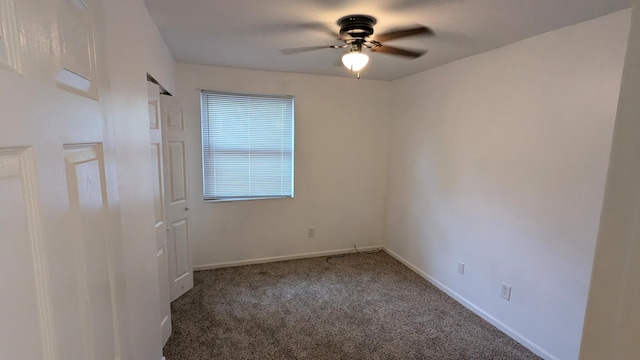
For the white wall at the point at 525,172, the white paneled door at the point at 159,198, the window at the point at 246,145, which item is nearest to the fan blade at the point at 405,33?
the white wall at the point at 525,172

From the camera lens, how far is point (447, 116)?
309 centimetres

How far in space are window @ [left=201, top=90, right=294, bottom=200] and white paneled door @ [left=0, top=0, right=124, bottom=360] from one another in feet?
8.94

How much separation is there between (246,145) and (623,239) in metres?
3.48

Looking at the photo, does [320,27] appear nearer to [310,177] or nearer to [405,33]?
[405,33]

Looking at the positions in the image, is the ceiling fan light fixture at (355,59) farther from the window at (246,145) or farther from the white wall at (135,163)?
the window at (246,145)

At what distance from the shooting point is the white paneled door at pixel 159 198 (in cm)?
204

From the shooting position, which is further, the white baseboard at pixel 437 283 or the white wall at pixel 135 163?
the white baseboard at pixel 437 283

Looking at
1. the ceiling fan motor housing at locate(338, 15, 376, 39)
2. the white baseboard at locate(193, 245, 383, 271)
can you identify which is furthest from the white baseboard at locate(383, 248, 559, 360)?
the ceiling fan motor housing at locate(338, 15, 376, 39)

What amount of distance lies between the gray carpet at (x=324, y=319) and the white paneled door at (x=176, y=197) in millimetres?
247

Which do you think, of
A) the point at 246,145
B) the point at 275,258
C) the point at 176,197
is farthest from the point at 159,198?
the point at 275,258

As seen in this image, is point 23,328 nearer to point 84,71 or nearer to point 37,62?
point 37,62

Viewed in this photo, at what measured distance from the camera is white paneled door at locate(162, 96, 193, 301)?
8.71 ft

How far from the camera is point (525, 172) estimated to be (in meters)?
2.31

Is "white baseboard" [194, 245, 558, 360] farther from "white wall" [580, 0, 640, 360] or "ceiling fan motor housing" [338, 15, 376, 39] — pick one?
"ceiling fan motor housing" [338, 15, 376, 39]
